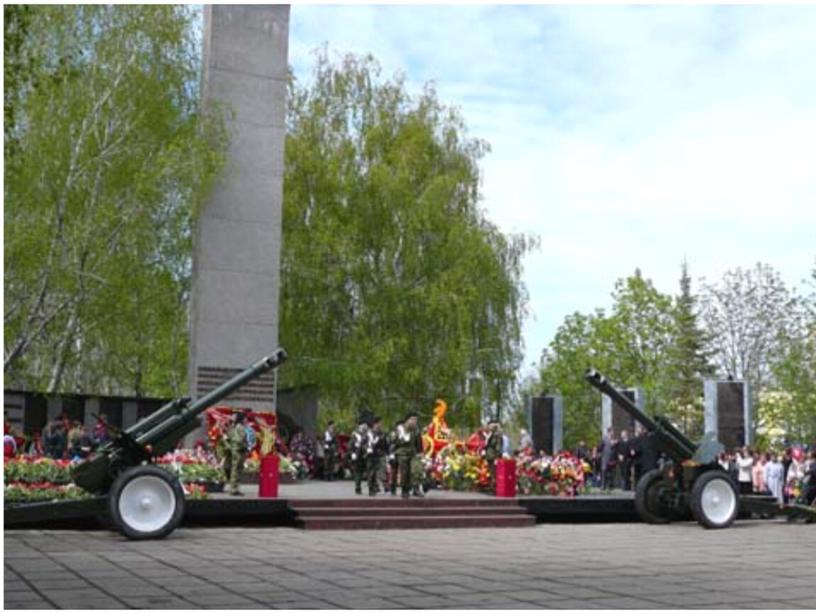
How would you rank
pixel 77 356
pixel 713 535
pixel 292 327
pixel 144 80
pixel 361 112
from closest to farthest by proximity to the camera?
pixel 713 535 → pixel 144 80 → pixel 77 356 → pixel 292 327 → pixel 361 112

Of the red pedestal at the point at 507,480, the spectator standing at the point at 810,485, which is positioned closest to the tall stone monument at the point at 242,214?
the red pedestal at the point at 507,480

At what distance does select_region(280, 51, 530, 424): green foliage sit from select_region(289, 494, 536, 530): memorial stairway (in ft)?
52.5

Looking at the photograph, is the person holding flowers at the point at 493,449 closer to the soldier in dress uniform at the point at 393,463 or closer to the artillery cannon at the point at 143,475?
the soldier in dress uniform at the point at 393,463

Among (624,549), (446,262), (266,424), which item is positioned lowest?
(624,549)

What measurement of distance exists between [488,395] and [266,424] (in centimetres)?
1290

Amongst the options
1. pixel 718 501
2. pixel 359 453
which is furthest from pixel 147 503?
pixel 718 501

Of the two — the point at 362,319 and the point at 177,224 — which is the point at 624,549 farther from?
the point at 362,319

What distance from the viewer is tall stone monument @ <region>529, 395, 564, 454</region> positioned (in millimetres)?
32281

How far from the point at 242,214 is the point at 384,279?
10227mm

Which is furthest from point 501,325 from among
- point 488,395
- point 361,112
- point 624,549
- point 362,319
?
point 624,549

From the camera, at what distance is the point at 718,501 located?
59.7ft

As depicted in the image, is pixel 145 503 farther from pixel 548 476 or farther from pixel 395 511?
pixel 548 476

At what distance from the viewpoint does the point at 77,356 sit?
3231cm

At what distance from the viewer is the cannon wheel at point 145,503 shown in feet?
47.4
